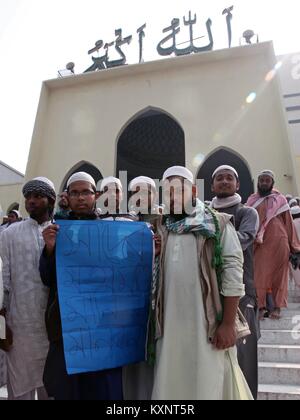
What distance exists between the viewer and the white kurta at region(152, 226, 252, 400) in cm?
178

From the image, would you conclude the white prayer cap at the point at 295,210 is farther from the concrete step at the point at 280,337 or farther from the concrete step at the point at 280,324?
the concrete step at the point at 280,337

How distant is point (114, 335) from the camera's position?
1922 millimetres

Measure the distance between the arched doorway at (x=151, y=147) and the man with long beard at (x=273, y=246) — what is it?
10735 millimetres

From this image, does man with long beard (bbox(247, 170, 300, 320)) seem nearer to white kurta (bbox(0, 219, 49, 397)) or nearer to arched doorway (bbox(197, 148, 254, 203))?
white kurta (bbox(0, 219, 49, 397))

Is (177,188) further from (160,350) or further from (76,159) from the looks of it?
(76,159)

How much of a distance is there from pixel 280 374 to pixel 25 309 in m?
2.32

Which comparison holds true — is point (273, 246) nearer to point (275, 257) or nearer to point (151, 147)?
point (275, 257)

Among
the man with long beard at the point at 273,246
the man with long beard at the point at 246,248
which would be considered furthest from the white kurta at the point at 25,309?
the man with long beard at the point at 273,246

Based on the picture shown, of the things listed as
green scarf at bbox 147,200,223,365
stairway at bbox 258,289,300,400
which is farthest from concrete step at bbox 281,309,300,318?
green scarf at bbox 147,200,223,365

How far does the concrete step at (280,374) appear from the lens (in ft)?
10.1

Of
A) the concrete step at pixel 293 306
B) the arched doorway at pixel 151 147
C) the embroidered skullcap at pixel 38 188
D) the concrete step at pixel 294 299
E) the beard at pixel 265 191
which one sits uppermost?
the arched doorway at pixel 151 147

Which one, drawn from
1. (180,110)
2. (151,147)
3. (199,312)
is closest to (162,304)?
(199,312)

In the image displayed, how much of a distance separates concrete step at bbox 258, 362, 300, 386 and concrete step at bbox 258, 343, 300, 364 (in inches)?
9.4
